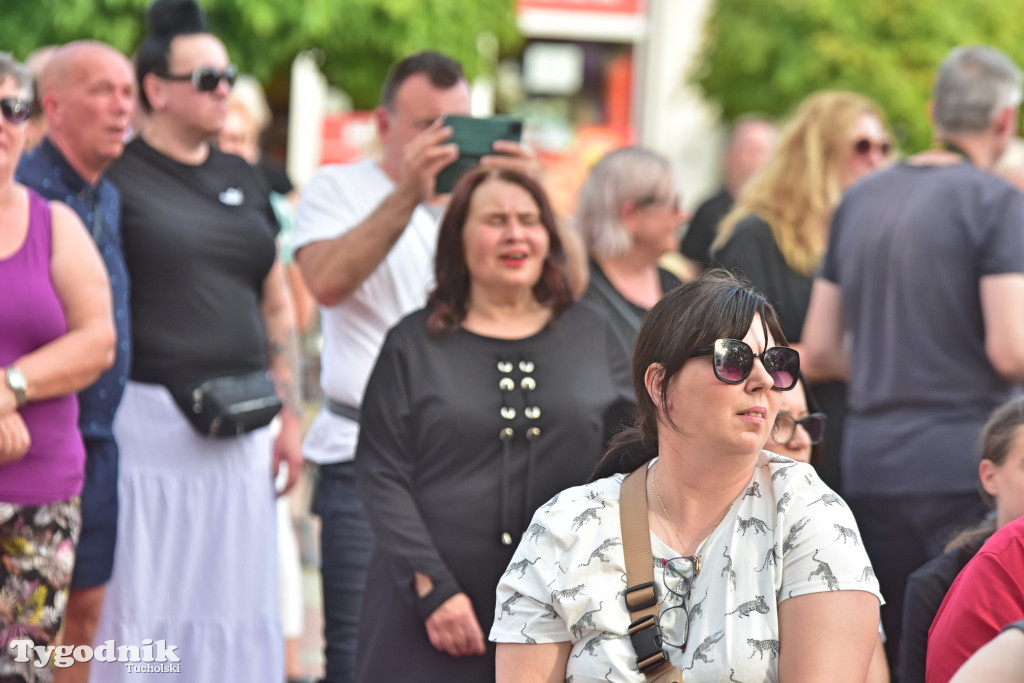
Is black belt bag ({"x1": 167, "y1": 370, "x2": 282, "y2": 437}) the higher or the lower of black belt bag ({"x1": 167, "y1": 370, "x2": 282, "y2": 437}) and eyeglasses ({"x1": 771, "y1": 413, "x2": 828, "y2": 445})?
the lower

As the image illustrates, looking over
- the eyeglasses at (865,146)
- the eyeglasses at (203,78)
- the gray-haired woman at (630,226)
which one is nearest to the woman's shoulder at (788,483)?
the gray-haired woman at (630,226)

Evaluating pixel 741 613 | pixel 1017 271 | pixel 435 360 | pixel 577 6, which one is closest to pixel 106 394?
pixel 435 360

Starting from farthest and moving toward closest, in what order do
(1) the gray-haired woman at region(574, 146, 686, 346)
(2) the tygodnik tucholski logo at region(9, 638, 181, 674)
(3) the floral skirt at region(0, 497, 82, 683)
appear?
(1) the gray-haired woman at region(574, 146, 686, 346) < (2) the tygodnik tucholski logo at region(9, 638, 181, 674) < (3) the floral skirt at region(0, 497, 82, 683)

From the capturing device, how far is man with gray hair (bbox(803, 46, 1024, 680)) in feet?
16.5

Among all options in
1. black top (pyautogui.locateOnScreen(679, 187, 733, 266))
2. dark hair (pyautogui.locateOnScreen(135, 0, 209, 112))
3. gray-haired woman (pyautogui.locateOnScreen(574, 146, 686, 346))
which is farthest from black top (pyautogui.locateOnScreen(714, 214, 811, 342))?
dark hair (pyautogui.locateOnScreen(135, 0, 209, 112))

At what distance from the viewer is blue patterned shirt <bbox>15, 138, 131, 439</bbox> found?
4859mm

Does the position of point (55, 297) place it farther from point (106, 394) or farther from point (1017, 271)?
point (1017, 271)

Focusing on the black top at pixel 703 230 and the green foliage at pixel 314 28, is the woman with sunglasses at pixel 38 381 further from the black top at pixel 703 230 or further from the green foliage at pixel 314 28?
the green foliage at pixel 314 28

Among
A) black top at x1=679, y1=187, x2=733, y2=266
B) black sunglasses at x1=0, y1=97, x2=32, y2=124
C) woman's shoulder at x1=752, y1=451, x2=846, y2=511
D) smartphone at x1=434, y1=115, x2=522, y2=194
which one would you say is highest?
black sunglasses at x1=0, y1=97, x2=32, y2=124

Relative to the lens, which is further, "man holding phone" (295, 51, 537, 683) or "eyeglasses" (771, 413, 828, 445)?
"man holding phone" (295, 51, 537, 683)

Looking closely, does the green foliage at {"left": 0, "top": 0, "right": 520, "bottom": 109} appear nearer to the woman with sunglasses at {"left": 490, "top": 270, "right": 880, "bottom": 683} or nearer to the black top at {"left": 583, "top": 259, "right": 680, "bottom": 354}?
the black top at {"left": 583, "top": 259, "right": 680, "bottom": 354}

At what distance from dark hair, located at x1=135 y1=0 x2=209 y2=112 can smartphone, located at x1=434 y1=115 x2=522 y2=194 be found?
1.16m

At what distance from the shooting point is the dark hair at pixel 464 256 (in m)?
4.62

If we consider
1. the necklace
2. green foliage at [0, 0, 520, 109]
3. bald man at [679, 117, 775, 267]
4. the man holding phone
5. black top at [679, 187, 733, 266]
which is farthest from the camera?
green foliage at [0, 0, 520, 109]
